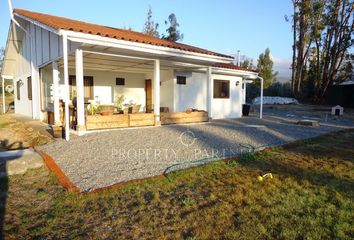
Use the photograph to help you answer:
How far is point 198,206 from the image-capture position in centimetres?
362

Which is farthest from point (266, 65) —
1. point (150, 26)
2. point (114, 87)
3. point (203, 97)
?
point (114, 87)

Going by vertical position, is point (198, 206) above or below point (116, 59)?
below

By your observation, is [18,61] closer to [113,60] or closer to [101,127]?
[113,60]

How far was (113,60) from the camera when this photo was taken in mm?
11125

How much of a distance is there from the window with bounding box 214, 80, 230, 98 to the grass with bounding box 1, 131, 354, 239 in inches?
381

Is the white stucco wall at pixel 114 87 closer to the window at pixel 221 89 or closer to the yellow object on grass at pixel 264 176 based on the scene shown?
the window at pixel 221 89

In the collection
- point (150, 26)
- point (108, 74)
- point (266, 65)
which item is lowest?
point (108, 74)

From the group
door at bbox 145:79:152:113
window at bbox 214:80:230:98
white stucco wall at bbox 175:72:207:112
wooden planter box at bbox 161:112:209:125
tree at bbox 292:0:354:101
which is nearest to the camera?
wooden planter box at bbox 161:112:209:125

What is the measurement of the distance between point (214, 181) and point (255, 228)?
1.66 metres

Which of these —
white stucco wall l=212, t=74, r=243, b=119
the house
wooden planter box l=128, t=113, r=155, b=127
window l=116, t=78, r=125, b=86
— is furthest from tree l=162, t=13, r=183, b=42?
wooden planter box l=128, t=113, r=155, b=127

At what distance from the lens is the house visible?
8.35 m

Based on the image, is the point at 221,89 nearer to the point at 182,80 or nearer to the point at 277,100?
the point at 182,80

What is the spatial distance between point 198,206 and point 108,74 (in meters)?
12.2

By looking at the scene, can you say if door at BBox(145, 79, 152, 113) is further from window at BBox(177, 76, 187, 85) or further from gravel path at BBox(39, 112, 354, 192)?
gravel path at BBox(39, 112, 354, 192)
